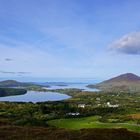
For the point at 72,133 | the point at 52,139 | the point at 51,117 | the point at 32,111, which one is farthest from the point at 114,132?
the point at 32,111

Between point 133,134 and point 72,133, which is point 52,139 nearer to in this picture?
point 72,133

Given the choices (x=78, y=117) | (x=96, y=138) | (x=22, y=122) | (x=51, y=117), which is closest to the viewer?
(x=96, y=138)

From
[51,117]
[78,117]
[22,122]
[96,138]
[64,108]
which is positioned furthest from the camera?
[64,108]

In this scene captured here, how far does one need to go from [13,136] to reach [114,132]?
12.6 meters

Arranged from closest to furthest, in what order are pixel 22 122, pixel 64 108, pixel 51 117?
pixel 22 122 < pixel 51 117 < pixel 64 108

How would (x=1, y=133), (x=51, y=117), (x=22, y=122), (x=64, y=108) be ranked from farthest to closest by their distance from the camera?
(x=64, y=108), (x=51, y=117), (x=22, y=122), (x=1, y=133)

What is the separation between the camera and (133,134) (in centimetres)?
4012

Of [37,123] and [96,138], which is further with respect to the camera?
[37,123]

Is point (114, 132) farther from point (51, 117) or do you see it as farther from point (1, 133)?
point (51, 117)

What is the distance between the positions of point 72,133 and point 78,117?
65.7m

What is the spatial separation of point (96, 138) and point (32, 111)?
75745mm

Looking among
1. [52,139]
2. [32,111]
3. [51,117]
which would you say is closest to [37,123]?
[51,117]

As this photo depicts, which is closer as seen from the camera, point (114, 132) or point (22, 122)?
point (114, 132)

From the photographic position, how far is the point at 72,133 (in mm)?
39594
